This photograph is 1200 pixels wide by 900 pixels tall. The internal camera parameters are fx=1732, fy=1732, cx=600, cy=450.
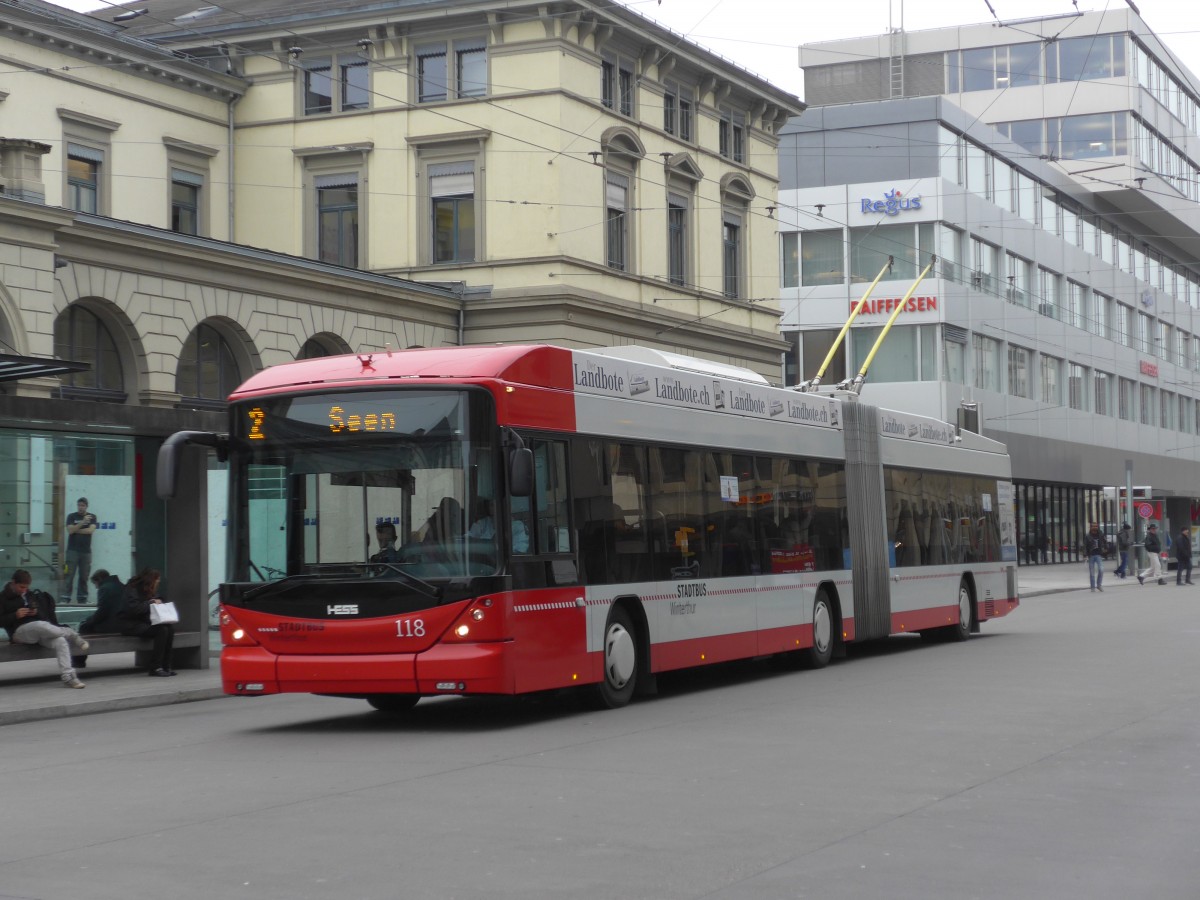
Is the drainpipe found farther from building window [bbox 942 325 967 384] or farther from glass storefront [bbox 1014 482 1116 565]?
glass storefront [bbox 1014 482 1116 565]

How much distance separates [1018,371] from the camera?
61.8 metres

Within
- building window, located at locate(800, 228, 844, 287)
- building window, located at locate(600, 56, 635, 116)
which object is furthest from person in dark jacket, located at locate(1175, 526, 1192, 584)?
building window, located at locate(600, 56, 635, 116)

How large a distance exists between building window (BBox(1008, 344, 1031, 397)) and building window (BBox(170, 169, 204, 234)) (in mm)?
32403

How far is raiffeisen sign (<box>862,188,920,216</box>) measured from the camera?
55594 millimetres

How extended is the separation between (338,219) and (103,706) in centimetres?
2417

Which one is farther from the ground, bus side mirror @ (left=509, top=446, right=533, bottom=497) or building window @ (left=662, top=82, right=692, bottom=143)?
building window @ (left=662, top=82, right=692, bottom=143)

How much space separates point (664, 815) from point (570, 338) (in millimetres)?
27964

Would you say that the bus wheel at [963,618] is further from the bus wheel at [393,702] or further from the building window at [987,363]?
the building window at [987,363]

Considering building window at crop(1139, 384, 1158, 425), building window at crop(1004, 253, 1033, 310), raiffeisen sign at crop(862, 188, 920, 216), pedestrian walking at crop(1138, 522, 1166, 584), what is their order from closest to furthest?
pedestrian walking at crop(1138, 522, 1166, 584) < raiffeisen sign at crop(862, 188, 920, 216) < building window at crop(1004, 253, 1033, 310) < building window at crop(1139, 384, 1158, 425)

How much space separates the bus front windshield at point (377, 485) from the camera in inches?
503

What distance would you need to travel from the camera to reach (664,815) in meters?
8.74

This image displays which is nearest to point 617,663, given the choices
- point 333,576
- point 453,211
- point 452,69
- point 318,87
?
point 333,576

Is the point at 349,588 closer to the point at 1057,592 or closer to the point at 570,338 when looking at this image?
the point at 570,338

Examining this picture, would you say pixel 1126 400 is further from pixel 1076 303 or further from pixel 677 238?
pixel 677 238
